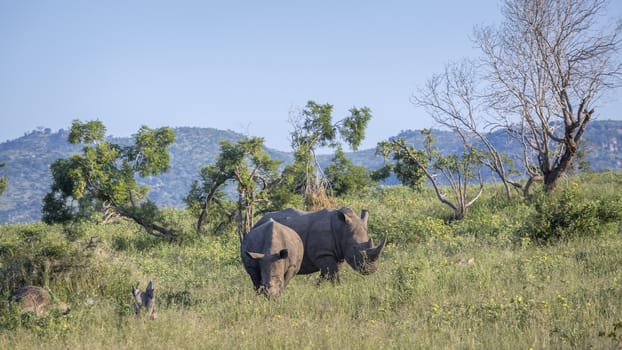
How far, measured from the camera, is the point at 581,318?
7.14 meters

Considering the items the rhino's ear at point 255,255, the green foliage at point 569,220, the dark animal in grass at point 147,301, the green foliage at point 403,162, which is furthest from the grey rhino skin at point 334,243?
the green foliage at point 403,162

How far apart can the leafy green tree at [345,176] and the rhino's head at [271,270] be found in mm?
15182

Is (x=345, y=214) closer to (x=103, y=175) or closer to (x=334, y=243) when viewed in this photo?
(x=334, y=243)

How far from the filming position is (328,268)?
36.2ft

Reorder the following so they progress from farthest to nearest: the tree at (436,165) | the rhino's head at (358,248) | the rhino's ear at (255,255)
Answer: the tree at (436,165)
the rhino's head at (358,248)
the rhino's ear at (255,255)

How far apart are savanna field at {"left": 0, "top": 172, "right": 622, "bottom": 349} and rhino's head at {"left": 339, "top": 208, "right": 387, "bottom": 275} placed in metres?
0.29

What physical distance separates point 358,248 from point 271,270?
2082 mm

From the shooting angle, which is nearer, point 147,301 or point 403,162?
point 147,301

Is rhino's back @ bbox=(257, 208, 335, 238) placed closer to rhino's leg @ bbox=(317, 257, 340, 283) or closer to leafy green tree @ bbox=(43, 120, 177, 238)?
rhino's leg @ bbox=(317, 257, 340, 283)

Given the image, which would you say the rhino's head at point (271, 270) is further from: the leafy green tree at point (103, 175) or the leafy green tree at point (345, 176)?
the leafy green tree at point (345, 176)

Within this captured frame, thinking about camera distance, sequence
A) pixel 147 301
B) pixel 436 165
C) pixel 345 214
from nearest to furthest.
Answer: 1. pixel 147 301
2. pixel 345 214
3. pixel 436 165

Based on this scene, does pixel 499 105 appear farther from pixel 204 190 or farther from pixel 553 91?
pixel 204 190

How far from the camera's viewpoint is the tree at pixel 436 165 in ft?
65.2

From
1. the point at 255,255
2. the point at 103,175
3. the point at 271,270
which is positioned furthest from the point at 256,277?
the point at 103,175
